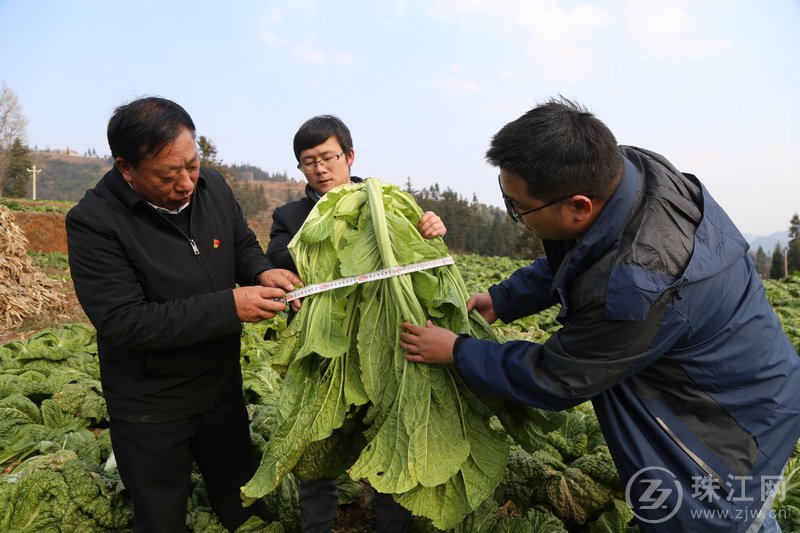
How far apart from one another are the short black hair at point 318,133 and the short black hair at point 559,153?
155 cm

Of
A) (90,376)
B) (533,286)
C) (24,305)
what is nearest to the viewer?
(533,286)

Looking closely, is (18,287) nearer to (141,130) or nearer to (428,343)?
(141,130)

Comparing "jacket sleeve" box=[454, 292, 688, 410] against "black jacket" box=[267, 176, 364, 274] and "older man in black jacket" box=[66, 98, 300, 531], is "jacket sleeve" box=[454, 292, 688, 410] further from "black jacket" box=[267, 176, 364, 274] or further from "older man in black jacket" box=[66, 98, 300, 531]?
"black jacket" box=[267, 176, 364, 274]

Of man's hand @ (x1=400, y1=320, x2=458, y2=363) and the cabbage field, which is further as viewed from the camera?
the cabbage field

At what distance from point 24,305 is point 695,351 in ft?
44.0

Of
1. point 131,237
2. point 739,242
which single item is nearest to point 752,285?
point 739,242

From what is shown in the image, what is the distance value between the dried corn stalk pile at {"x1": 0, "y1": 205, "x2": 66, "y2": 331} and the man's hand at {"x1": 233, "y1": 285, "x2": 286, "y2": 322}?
11259mm

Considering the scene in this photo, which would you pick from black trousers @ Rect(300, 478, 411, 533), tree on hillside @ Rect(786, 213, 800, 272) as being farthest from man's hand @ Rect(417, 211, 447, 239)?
tree on hillside @ Rect(786, 213, 800, 272)

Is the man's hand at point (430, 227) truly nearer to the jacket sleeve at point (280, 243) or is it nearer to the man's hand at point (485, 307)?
the man's hand at point (485, 307)

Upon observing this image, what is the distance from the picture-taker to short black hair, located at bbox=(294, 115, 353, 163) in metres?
3.23

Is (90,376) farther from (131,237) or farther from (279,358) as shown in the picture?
(279,358)

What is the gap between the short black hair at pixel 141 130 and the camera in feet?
7.54

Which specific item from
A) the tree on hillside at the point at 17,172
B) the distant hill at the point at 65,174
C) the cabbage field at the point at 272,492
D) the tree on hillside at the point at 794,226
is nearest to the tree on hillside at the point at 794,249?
the tree on hillside at the point at 794,226

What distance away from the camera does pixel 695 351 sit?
193 centimetres
